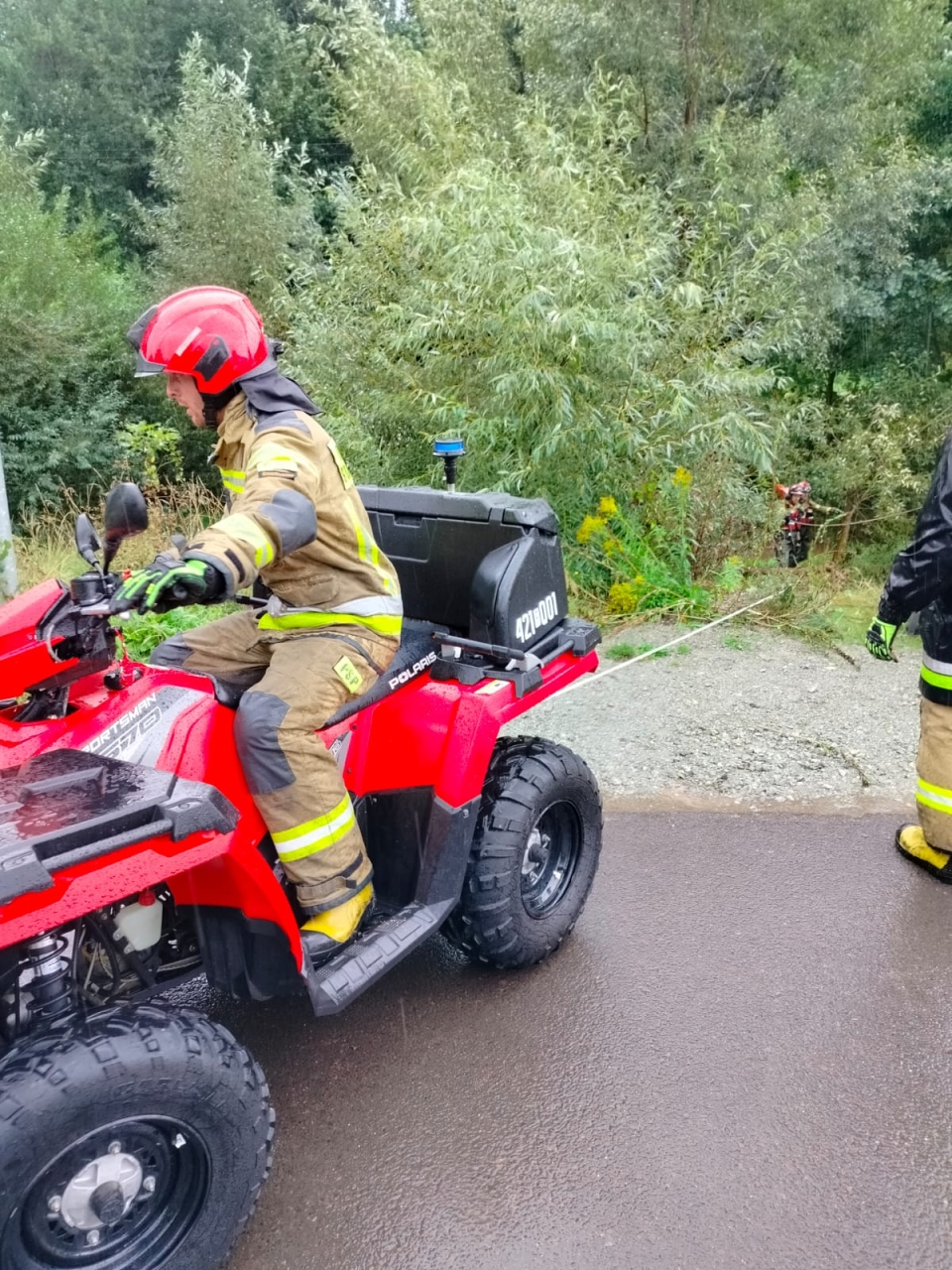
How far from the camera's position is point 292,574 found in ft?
9.23

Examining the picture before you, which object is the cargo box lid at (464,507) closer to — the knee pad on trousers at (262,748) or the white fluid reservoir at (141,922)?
the knee pad on trousers at (262,748)

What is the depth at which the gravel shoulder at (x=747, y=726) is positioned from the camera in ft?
15.3

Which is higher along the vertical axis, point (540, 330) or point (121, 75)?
point (121, 75)

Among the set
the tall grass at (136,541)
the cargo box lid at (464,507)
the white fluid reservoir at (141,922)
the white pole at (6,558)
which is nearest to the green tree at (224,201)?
the tall grass at (136,541)

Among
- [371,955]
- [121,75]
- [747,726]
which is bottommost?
[747,726]

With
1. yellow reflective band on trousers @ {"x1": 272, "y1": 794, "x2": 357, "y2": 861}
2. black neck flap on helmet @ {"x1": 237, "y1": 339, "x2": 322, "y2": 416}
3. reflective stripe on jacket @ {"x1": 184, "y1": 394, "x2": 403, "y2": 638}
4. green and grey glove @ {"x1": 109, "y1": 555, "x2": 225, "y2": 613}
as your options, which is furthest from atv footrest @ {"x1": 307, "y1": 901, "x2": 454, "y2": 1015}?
black neck flap on helmet @ {"x1": 237, "y1": 339, "x2": 322, "y2": 416}

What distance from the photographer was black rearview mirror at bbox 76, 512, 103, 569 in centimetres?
218

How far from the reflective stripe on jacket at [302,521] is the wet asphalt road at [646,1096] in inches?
49.2

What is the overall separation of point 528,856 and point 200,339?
76.7 inches

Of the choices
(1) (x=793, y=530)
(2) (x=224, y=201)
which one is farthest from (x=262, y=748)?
(2) (x=224, y=201)

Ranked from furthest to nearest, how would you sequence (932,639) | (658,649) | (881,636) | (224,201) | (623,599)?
(224,201) < (623,599) < (658,649) < (881,636) < (932,639)

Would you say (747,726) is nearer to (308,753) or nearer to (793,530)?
(308,753)

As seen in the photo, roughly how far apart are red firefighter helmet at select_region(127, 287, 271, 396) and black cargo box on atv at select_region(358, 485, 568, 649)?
90 cm

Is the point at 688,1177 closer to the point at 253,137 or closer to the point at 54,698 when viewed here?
the point at 54,698
